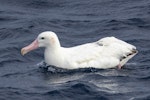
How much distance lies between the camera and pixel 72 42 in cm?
2206

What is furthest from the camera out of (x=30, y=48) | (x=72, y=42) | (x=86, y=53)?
(x=72, y=42)

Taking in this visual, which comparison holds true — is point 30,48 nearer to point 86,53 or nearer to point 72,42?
point 86,53

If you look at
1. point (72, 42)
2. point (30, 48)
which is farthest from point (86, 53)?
point (72, 42)

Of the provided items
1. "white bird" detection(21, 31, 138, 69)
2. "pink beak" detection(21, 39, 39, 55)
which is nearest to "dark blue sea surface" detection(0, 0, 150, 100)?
"white bird" detection(21, 31, 138, 69)

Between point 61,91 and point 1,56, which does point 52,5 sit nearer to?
point 1,56

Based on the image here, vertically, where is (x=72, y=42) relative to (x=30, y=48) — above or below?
below

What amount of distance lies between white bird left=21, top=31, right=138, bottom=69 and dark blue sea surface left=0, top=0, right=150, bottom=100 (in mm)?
197

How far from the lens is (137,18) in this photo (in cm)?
2381

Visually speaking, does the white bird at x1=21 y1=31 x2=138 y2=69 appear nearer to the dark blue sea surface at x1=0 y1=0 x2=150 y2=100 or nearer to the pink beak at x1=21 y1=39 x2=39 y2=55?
the pink beak at x1=21 y1=39 x2=39 y2=55

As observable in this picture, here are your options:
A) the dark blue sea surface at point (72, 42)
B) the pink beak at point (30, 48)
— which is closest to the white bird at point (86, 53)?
the pink beak at point (30, 48)

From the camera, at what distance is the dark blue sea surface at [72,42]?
56.5 ft

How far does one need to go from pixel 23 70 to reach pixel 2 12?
21.2 ft

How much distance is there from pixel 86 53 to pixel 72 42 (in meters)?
3.11

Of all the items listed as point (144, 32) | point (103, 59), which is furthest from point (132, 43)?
point (103, 59)
